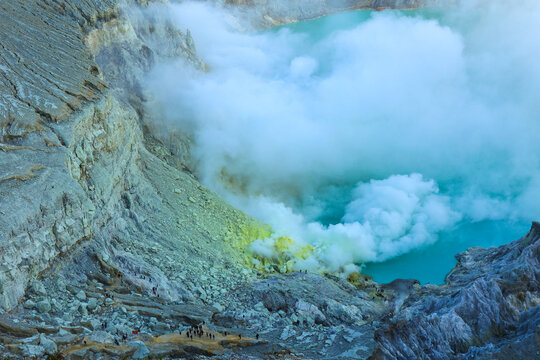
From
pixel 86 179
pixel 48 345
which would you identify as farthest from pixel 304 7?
pixel 48 345

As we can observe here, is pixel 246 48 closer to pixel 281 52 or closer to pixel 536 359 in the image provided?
pixel 281 52

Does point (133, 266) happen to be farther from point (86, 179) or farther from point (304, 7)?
point (304, 7)

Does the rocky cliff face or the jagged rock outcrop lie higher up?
the jagged rock outcrop

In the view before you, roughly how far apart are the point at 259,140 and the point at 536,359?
4333 centimetres

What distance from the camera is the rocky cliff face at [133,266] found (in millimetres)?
24375

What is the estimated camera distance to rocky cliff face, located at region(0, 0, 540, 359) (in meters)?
24.4

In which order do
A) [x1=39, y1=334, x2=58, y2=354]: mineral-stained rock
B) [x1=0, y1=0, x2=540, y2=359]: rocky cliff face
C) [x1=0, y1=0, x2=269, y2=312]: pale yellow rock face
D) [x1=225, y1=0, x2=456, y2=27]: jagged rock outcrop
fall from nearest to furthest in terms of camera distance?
1. [x1=39, y1=334, x2=58, y2=354]: mineral-stained rock
2. [x1=0, y1=0, x2=540, y2=359]: rocky cliff face
3. [x1=0, y1=0, x2=269, y2=312]: pale yellow rock face
4. [x1=225, y1=0, x2=456, y2=27]: jagged rock outcrop

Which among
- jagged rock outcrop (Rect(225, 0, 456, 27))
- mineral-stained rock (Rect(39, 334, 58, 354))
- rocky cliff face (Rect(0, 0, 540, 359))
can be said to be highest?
jagged rock outcrop (Rect(225, 0, 456, 27))

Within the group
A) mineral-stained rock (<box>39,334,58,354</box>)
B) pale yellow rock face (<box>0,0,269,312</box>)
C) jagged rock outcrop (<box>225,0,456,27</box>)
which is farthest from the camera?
jagged rock outcrop (<box>225,0,456,27</box>)

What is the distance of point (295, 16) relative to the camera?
121 m

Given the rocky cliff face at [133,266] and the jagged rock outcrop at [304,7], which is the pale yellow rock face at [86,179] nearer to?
the rocky cliff face at [133,266]

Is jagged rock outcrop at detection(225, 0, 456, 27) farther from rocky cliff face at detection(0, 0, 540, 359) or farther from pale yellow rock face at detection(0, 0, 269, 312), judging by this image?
rocky cliff face at detection(0, 0, 540, 359)

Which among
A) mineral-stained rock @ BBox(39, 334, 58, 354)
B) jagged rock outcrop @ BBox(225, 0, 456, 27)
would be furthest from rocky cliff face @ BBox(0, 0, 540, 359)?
jagged rock outcrop @ BBox(225, 0, 456, 27)

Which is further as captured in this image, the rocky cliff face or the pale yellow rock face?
the pale yellow rock face
